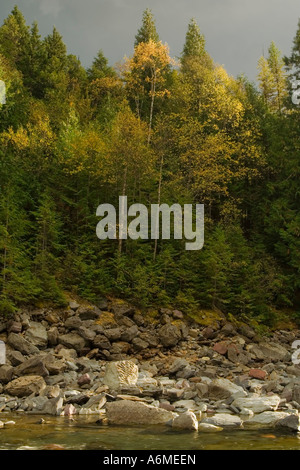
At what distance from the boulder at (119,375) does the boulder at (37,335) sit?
4.59 meters

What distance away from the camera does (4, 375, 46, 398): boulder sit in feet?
41.9

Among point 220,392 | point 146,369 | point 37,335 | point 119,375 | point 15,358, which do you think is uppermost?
point 37,335

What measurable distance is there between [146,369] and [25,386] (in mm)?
5394

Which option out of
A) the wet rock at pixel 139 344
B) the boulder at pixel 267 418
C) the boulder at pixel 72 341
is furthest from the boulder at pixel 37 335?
the boulder at pixel 267 418

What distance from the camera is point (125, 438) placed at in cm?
856

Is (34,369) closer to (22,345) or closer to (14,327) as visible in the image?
(22,345)

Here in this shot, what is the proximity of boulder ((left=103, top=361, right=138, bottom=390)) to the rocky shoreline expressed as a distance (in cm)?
3

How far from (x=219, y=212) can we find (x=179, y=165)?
191 inches

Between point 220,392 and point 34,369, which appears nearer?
point 220,392

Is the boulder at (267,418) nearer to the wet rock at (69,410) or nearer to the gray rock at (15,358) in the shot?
the wet rock at (69,410)

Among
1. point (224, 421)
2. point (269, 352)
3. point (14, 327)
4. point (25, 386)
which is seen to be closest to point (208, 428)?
point (224, 421)

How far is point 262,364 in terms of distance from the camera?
62.2 ft

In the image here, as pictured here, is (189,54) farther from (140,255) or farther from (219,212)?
(140,255)

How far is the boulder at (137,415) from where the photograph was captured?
10.1 m
